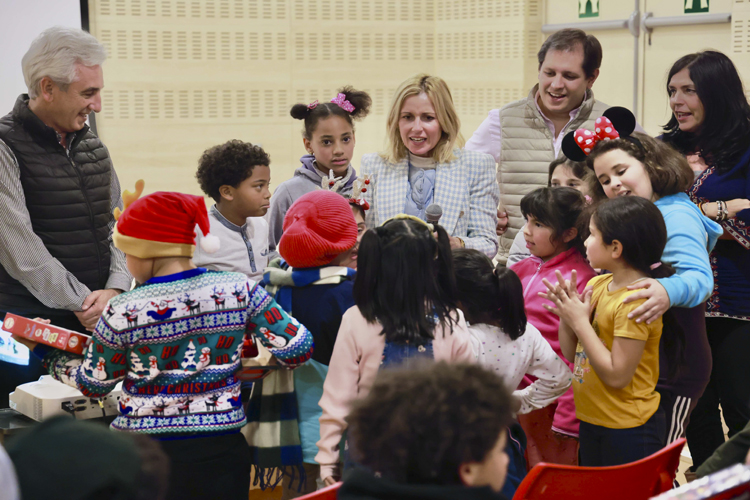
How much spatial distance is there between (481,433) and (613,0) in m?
4.81

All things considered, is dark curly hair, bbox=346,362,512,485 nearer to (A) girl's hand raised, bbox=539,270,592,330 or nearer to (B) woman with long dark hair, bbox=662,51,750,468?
(A) girl's hand raised, bbox=539,270,592,330

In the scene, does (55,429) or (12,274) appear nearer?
(55,429)

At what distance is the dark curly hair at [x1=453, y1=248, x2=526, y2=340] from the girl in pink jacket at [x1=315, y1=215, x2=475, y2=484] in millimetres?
207

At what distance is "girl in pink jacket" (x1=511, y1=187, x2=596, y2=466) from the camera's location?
2369 millimetres

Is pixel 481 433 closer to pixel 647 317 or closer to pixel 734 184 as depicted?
pixel 647 317

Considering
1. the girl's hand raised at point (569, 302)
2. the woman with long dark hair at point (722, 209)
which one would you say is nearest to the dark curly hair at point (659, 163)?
the woman with long dark hair at point (722, 209)

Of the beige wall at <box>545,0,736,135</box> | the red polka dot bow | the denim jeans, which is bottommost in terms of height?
the denim jeans

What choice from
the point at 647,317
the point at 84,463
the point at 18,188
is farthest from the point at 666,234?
the point at 18,188

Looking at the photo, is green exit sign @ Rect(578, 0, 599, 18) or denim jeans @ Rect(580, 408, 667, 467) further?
green exit sign @ Rect(578, 0, 599, 18)

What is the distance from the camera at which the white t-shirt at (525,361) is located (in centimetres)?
204

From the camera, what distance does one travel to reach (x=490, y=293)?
206 centimetres

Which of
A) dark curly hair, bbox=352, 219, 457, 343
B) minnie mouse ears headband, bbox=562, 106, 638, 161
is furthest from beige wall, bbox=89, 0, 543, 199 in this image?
dark curly hair, bbox=352, 219, 457, 343

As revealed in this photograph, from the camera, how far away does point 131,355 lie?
1791mm

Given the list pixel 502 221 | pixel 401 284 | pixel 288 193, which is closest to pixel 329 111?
pixel 288 193
